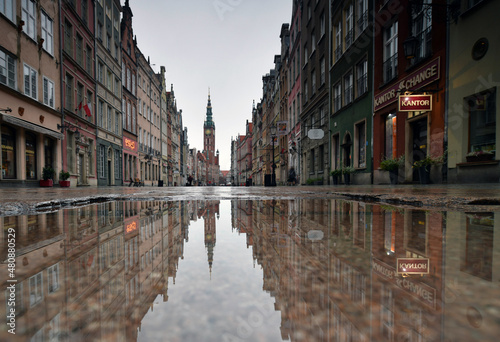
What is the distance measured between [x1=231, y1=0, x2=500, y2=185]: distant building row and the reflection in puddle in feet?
26.6

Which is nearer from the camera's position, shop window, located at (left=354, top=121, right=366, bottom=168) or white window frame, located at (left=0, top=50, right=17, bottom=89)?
white window frame, located at (left=0, top=50, right=17, bottom=89)

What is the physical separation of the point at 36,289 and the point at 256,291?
390 millimetres

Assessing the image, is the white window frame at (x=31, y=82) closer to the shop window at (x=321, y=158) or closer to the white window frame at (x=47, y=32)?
the white window frame at (x=47, y=32)

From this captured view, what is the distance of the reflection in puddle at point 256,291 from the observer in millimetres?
374

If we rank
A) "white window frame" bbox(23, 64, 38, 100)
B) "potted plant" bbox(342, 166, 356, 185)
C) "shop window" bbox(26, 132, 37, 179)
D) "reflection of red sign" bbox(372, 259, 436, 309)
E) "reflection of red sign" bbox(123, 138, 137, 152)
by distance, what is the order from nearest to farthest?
1. "reflection of red sign" bbox(372, 259, 436, 309)
2. "white window frame" bbox(23, 64, 38, 100)
3. "shop window" bbox(26, 132, 37, 179)
4. "potted plant" bbox(342, 166, 356, 185)
5. "reflection of red sign" bbox(123, 138, 137, 152)

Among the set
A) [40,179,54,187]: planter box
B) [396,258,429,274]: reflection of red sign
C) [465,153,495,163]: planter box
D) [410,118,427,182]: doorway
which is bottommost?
[40,179,54,187]: planter box

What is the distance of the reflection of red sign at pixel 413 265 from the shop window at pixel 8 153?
14350 millimetres

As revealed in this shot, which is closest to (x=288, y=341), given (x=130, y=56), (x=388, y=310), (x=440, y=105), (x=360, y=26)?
(x=388, y=310)

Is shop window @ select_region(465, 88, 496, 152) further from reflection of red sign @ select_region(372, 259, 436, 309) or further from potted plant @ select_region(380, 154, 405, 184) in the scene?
reflection of red sign @ select_region(372, 259, 436, 309)

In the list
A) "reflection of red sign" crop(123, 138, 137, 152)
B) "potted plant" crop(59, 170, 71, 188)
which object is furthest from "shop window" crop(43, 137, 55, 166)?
"reflection of red sign" crop(123, 138, 137, 152)

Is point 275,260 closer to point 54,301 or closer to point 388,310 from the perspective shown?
point 388,310

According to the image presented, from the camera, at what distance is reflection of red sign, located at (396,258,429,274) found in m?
0.60

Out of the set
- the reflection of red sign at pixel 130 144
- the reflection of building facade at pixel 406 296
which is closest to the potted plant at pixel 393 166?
the reflection of building facade at pixel 406 296

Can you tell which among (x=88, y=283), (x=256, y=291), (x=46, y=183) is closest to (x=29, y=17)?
(x=46, y=183)
